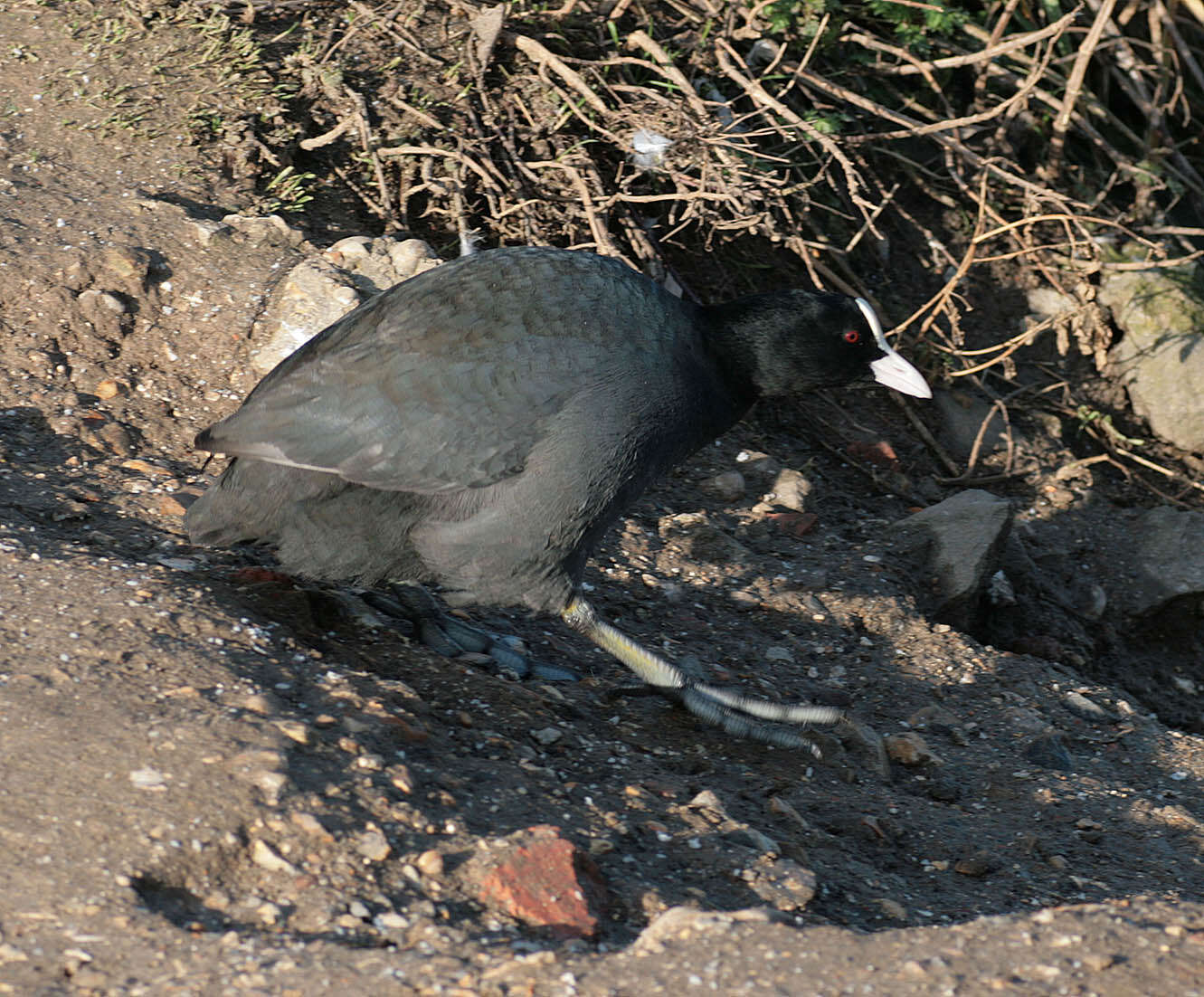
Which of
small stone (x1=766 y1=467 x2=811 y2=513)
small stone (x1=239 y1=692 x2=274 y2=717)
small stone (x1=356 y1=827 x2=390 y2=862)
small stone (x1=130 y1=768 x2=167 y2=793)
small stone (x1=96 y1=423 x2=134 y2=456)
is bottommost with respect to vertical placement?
small stone (x1=96 y1=423 x2=134 y2=456)

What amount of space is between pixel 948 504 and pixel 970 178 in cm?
238

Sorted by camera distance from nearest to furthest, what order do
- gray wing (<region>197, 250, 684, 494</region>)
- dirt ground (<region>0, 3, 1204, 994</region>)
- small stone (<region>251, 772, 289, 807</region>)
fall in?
1. dirt ground (<region>0, 3, 1204, 994</region>)
2. small stone (<region>251, 772, 289, 807</region>)
3. gray wing (<region>197, 250, 684, 494</region>)

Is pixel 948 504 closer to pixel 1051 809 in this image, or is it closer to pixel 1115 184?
pixel 1051 809

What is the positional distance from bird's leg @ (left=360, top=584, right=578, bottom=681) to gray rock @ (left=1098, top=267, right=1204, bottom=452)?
368cm

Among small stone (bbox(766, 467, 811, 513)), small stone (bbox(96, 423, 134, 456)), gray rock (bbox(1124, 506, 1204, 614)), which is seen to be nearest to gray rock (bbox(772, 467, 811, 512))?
small stone (bbox(766, 467, 811, 513))

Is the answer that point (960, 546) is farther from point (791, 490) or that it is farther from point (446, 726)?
point (446, 726)

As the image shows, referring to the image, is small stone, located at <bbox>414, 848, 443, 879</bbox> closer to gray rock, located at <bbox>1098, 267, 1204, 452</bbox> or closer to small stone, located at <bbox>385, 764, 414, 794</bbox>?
small stone, located at <bbox>385, 764, 414, 794</bbox>

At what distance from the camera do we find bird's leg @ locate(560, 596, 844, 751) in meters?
3.80

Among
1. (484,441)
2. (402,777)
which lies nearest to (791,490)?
(484,441)

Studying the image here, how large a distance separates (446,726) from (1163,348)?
4.43 metres

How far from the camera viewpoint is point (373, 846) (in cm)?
266

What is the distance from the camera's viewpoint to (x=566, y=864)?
2.71 meters

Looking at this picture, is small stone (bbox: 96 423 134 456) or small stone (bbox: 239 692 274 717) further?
small stone (bbox: 96 423 134 456)

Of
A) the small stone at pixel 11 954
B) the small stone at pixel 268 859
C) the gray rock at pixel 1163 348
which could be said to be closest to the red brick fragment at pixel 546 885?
the small stone at pixel 268 859
